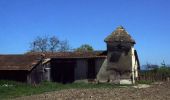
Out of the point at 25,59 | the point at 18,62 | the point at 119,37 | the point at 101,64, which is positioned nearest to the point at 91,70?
the point at 101,64

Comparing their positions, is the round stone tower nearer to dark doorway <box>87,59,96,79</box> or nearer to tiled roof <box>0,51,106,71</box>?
dark doorway <box>87,59,96,79</box>

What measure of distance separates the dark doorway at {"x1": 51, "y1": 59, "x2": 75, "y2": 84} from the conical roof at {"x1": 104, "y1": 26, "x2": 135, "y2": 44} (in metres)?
5.31

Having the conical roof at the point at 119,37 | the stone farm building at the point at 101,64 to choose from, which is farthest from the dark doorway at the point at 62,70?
the conical roof at the point at 119,37

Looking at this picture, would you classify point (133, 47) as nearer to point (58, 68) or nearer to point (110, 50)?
point (110, 50)

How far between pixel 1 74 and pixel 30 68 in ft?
11.8

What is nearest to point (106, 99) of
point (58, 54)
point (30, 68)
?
point (30, 68)

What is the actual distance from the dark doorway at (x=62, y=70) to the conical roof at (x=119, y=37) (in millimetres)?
5308

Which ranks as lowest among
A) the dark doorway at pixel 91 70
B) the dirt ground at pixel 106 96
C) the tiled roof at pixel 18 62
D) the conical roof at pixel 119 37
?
the dirt ground at pixel 106 96

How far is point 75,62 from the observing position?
53.0 m

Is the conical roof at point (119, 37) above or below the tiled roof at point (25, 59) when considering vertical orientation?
above

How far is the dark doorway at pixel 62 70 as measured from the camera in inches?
2090

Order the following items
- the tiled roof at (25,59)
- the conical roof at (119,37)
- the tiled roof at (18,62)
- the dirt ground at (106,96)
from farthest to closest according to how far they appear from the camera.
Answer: the conical roof at (119,37) < the tiled roof at (25,59) < the tiled roof at (18,62) < the dirt ground at (106,96)

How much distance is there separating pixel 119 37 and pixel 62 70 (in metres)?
7.96

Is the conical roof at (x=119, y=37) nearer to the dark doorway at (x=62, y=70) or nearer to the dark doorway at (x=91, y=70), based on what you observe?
the dark doorway at (x=91, y=70)
